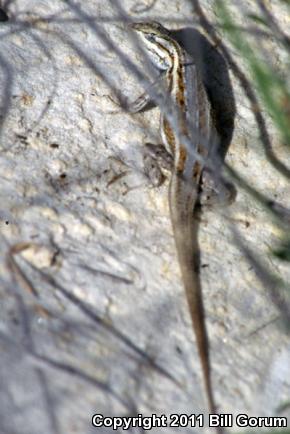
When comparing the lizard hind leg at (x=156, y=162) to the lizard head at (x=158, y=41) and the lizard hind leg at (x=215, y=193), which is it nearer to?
the lizard hind leg at (x=215, y=193)

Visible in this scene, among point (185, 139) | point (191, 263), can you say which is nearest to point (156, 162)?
point (185, 139)

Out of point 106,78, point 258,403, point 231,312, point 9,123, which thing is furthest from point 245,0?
point 258,403

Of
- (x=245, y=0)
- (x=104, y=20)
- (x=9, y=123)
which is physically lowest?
(x=9, y=123)

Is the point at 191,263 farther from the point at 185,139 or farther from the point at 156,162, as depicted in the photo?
the point at 156,162

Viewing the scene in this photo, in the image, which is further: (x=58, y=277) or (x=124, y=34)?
(x=124, y=34)

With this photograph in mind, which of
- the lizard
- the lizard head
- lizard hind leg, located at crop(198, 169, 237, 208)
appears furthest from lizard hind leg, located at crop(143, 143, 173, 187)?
the lizard head

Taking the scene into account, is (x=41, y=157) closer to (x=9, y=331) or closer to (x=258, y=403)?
→ (x=9, y=331)

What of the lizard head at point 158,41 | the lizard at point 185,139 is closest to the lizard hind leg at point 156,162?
the lizard at point 185,139

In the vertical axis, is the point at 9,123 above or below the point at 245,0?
below

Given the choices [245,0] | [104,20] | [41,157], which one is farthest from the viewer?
[245,0]
